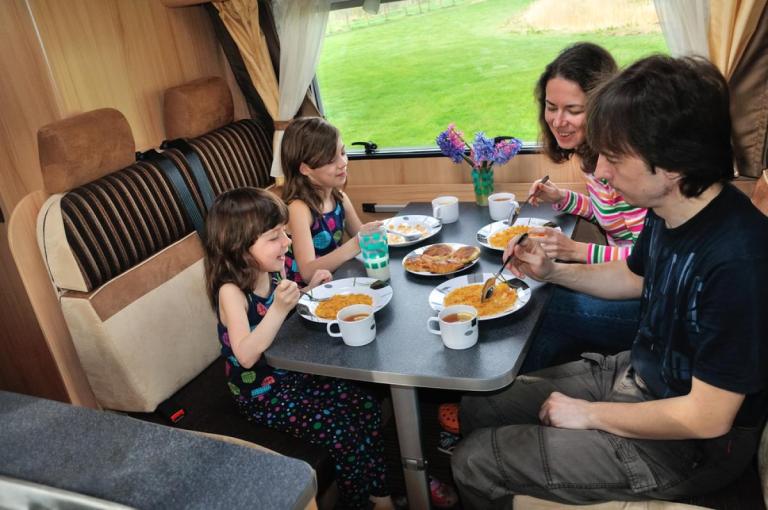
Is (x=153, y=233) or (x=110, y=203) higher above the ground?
(x=110, y=203)

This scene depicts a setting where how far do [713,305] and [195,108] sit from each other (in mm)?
2411

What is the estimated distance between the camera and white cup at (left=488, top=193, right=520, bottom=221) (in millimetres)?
2307

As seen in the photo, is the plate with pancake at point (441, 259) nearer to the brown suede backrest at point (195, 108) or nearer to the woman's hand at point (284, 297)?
the woman's hand at point (284, 297)

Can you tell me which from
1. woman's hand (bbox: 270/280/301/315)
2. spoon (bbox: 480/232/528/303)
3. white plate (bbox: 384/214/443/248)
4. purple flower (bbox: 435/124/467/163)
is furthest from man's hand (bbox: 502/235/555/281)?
purple flower (bbox: 435/124/467/163)

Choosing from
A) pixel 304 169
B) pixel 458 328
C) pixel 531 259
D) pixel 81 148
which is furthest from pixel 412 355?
pixel 81 148

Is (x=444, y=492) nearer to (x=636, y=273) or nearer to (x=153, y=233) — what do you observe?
(x=636, y=273)

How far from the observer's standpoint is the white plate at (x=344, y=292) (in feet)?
5.68

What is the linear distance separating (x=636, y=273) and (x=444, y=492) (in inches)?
38.8

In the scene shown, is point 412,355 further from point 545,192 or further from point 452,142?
point 452,142

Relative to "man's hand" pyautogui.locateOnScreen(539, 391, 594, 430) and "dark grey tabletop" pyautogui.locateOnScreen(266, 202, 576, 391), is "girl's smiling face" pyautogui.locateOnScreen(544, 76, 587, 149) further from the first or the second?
"man's hand" pyautogui.locateOnScreen(539, 391, 594, 430)

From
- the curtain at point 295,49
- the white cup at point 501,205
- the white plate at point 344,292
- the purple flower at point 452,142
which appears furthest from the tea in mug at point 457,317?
the curtain at point 295,49

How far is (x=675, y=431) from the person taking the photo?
1.25m

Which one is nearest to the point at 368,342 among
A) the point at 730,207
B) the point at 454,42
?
the point at 730,207

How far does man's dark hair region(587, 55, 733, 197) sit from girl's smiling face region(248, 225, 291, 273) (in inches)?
41.7
